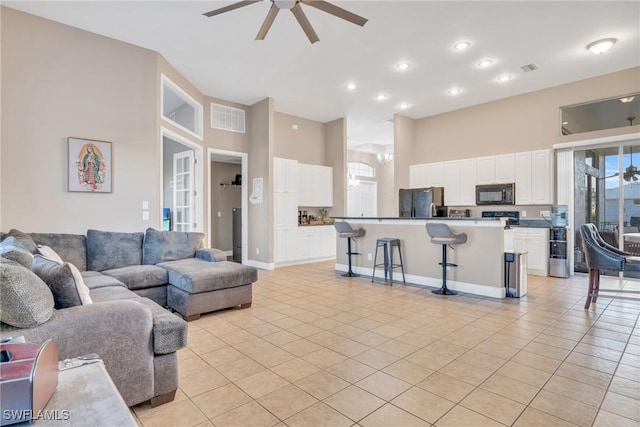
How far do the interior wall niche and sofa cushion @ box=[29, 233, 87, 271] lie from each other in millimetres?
7592

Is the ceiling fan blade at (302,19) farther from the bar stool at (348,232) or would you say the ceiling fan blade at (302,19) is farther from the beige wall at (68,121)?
the bar stool at (348,232)

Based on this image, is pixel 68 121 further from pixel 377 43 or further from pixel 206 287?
pixel 377 43

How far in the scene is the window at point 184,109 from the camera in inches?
225

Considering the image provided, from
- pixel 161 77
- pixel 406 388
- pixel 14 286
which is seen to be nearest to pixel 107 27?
pixel 161 77

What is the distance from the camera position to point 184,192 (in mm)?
6480

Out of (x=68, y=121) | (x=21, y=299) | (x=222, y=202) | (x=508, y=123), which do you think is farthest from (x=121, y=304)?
(x=222, y=202)

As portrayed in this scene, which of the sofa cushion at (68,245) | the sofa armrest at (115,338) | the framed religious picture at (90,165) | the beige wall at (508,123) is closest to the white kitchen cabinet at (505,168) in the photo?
the beige wall at (508,123)

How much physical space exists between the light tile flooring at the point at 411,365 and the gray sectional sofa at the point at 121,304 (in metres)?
0.22

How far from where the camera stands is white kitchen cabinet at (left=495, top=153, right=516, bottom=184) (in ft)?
20.7

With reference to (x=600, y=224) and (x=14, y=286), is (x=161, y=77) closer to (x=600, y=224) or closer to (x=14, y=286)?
(x=14, y=286)

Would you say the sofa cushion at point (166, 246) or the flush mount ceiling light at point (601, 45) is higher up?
the flush mount ceiling light at point (601, 45)

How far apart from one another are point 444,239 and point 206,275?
3068 mm

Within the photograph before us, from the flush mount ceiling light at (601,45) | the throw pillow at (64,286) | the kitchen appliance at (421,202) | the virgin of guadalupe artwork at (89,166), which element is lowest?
the throw pillow at (64,286)

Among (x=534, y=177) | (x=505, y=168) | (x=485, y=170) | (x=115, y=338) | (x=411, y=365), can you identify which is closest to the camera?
(x=115, y=338)
